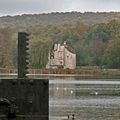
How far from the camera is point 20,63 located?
8.48 metres

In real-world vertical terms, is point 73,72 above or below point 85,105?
above

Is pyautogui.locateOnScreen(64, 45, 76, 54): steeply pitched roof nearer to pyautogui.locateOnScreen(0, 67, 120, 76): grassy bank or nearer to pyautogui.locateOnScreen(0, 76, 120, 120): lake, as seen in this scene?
pyautogui.locateOnScreen(0, 67, 120, 76): grassy bank

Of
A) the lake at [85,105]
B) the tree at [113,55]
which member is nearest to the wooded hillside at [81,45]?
the tree at [113,55]

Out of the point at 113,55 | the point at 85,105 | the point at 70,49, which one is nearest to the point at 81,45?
the point at 70,49

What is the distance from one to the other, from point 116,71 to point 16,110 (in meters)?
157

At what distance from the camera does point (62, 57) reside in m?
182

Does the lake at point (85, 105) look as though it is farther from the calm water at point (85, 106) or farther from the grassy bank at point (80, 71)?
the grassy bank at point (80, 71)

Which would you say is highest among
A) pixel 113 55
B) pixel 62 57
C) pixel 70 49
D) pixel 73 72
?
pixel 70 49

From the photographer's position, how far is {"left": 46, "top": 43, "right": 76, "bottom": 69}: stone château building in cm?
17762

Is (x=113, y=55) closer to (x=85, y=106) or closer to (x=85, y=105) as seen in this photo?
(x=85, y=105)

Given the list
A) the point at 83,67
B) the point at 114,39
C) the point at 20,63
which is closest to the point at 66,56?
the point at 83,67

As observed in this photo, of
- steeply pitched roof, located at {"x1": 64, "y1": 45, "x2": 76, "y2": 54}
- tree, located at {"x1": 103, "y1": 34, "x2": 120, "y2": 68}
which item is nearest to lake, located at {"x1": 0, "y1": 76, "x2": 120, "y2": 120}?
tree, located at {"x1": 103, "y1": 34, "x2": 120, "y2": 68}

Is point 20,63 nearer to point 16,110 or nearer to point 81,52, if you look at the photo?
point 16,110

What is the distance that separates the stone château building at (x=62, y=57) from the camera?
583ft
